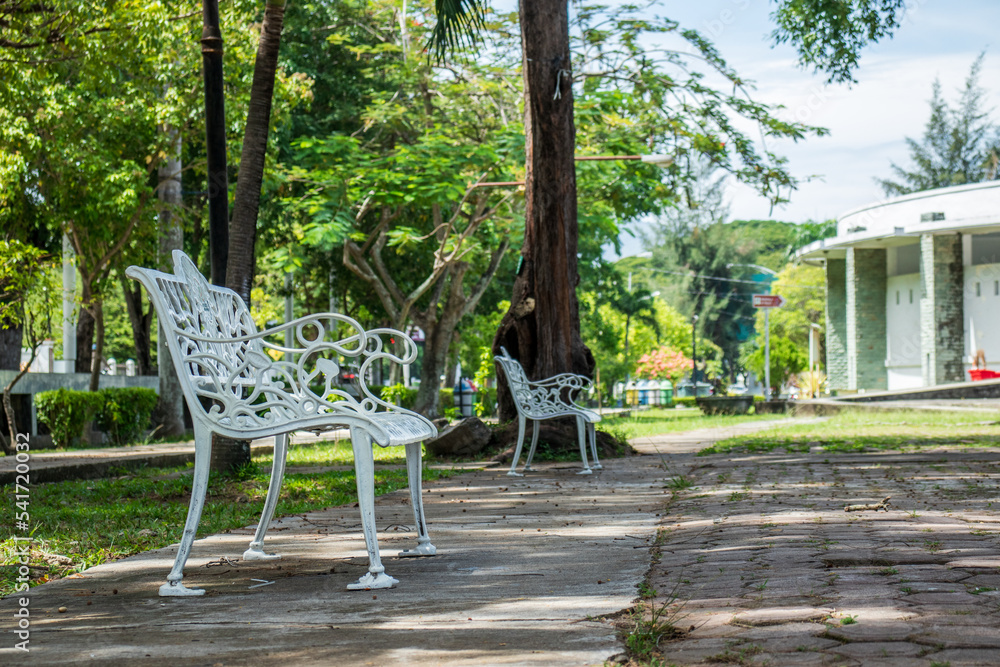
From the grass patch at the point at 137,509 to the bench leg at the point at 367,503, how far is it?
133 cm

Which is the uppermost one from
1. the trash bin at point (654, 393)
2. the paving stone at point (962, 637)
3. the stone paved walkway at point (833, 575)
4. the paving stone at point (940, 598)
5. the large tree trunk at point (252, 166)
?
the large tree trunk at point (252, 166)

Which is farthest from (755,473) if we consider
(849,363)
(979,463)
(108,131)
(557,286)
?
(849,363)

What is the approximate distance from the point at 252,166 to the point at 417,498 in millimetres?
4338

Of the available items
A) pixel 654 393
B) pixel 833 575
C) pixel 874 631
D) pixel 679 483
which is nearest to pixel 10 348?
pixel 679 483

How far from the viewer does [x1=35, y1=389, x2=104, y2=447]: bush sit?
1303 centimetres

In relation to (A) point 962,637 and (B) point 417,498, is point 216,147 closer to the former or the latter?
(B) point 417,498

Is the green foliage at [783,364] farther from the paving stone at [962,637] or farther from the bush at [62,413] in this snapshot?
the paving stone at [962,637]

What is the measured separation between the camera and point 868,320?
29984 mm

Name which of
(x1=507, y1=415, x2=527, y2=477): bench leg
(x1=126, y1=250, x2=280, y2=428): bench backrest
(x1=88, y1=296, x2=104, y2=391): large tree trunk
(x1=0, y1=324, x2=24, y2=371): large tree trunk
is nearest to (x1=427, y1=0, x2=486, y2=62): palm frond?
(x1=507, y1=415, x2=527, y2=477): bench leg

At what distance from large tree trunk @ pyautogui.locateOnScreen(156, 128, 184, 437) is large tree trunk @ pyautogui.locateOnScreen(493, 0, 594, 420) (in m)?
6.80

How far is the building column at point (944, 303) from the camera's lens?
2625cm

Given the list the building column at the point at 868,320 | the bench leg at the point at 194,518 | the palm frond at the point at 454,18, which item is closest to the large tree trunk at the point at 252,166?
the palm frond at the point at 454,18

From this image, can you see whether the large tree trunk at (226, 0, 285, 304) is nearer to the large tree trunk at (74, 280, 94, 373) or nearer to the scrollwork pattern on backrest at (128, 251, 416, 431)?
the scrollwork pattern on backrest at (128, 251, 416, 431)

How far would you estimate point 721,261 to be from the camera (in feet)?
202
